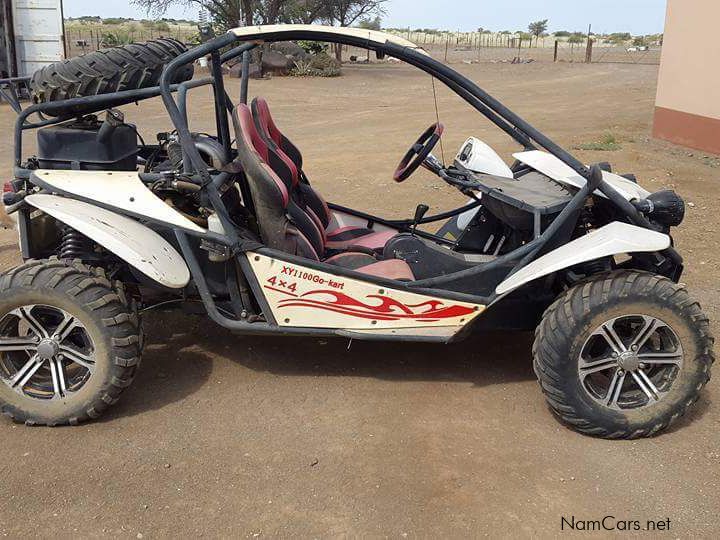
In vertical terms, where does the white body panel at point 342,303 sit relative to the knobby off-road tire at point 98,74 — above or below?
below

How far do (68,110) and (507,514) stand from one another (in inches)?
114

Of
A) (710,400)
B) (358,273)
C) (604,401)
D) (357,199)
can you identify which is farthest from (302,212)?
(357,199)

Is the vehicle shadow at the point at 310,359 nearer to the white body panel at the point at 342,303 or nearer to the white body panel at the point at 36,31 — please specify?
the white body panel at the point at 342,303

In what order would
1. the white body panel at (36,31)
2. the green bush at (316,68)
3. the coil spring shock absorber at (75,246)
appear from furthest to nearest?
the green bush at (316,68) → the white body panel at (36,31) → the coil spring shock absorber at (75,246)

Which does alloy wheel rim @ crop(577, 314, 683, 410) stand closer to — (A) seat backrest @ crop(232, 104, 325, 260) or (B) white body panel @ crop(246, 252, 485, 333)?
(B) white body panel @ crop(246, 252, 485, 333)

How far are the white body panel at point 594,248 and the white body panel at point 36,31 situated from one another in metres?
16.2

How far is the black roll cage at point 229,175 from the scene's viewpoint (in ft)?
11.8

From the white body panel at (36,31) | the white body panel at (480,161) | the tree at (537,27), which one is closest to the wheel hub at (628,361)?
the white body panel at (480,161)

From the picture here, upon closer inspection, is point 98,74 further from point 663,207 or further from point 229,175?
point 663,207

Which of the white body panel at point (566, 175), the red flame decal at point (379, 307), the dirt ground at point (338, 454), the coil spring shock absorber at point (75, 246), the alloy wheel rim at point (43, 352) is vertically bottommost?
the dirt ground at point (338, 454)

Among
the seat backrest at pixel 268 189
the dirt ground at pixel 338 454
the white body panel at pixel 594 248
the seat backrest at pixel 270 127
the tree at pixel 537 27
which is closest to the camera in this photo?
the dirt ground at pixel 338 454

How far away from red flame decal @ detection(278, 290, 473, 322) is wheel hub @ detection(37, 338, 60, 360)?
43.9 inches

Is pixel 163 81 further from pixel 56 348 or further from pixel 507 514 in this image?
pixel 507 514

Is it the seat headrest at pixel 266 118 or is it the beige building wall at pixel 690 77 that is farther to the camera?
the beige building wall at pixel 690 77
